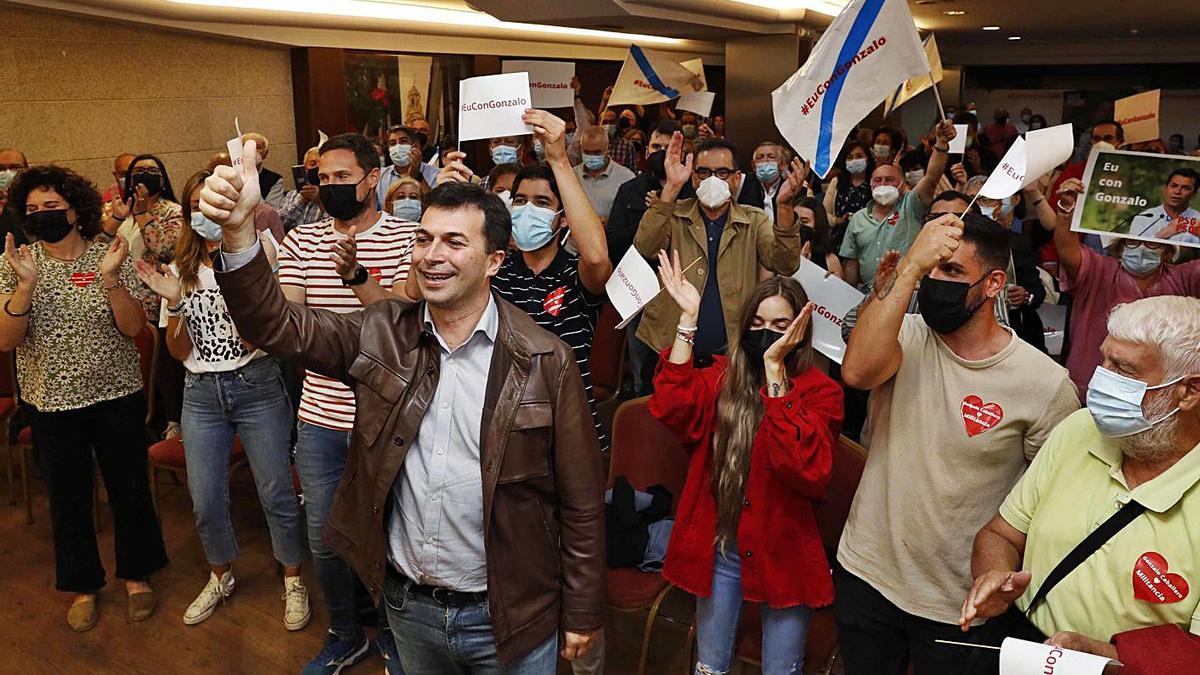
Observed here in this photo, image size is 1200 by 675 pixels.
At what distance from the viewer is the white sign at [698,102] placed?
327 inches

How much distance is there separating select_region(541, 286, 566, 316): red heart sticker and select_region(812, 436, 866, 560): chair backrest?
1019 millimetres

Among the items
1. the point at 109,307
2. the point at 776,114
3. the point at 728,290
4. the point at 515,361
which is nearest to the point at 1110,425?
the point at 515,361

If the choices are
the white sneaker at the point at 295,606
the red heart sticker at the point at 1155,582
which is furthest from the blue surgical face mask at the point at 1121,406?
the white sneaker at the point at 295,606

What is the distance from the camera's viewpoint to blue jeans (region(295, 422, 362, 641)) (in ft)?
10.8

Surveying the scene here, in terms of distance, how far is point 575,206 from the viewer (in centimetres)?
310

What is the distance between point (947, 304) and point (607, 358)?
9.17ft

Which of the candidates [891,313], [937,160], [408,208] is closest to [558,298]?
[891,313]

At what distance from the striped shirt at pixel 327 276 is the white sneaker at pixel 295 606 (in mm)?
1002

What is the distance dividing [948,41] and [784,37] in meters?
7.74

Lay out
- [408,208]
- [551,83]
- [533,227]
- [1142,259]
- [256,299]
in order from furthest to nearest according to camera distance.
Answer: [551,83], [408,208], [1142,259], [533,227], [256,299]

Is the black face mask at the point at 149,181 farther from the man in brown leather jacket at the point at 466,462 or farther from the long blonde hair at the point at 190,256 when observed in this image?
the man in brown leather jacket at the point at 466,462

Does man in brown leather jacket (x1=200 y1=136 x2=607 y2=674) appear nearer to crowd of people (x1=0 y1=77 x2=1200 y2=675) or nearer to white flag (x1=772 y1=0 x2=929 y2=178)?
crowd of people (x1=0 y1=77 x2=1200 y2=675)

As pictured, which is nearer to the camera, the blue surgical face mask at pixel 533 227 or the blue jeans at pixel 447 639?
the blue jeans at pixel 447 639

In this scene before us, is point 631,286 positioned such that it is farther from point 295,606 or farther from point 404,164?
point 404,164
